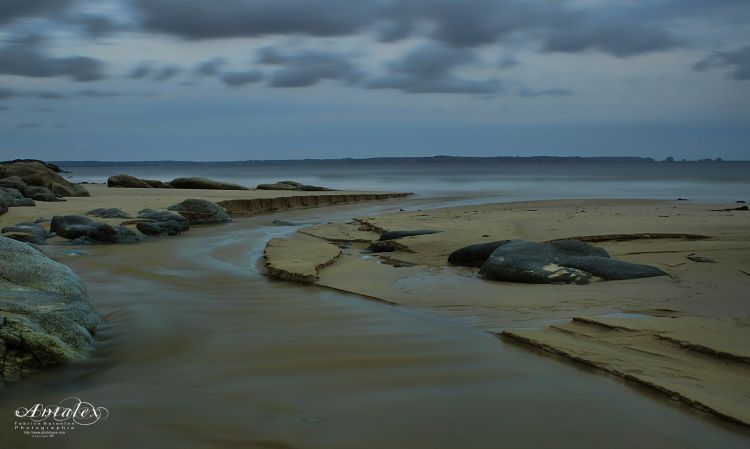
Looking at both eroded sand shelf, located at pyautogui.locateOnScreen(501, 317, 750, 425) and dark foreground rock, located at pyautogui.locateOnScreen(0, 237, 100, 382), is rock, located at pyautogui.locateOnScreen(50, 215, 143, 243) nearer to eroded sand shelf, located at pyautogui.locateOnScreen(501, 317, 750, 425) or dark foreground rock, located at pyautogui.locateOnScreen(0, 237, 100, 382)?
dark foreground rock, located at pyautogui.locateOnScreen(0, 237, 100, 382)

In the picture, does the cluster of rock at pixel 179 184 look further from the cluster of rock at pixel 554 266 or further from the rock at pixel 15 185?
the cluster of rock at pixel 554 266

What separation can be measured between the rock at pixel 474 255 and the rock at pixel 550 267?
1.92 feet

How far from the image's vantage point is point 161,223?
11.8m

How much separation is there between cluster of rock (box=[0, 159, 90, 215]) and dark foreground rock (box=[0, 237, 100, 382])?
363 inches

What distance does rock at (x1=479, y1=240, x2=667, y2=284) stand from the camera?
258 inches

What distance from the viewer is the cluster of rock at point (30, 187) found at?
600 inches

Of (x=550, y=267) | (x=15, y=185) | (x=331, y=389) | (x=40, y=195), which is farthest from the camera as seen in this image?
(x=15, y=185)

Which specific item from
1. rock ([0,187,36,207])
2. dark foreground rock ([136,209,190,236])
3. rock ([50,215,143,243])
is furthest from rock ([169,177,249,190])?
rock ([50,215,143,243])

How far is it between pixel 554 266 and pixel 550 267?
2.2 inches

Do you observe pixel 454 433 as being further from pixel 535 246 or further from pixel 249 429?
pixel 535 246

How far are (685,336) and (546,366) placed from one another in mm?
1068

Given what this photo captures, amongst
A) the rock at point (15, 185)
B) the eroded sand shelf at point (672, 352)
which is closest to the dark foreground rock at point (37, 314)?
the eroded sand shelf at point (672, 352)

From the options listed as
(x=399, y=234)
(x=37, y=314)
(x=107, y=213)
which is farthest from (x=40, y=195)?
(x=37, y=314)

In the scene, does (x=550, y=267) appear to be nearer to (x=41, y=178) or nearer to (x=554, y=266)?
(x=554, y=266)
